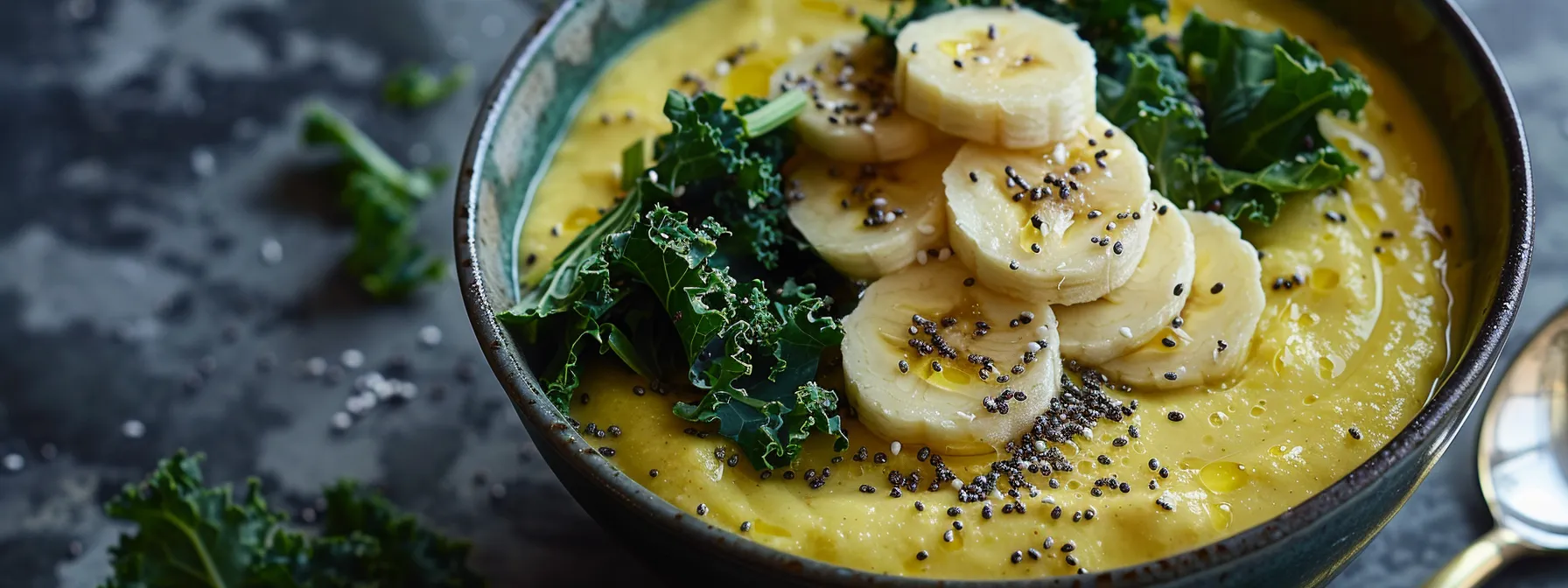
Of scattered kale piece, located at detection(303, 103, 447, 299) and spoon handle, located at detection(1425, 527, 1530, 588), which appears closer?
spoon handle, located at detection(1425, 527, 1530, 588)

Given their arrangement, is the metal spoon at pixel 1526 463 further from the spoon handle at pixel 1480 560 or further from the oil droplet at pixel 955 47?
the oil droplet at pixel 955 47

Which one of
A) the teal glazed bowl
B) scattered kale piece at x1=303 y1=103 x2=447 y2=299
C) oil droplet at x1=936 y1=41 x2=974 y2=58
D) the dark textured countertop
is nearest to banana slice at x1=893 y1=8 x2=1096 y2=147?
oil droplet at x1=936 y1=41 x2=974 y2=58

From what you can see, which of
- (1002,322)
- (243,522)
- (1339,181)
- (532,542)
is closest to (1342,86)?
(1339,181)

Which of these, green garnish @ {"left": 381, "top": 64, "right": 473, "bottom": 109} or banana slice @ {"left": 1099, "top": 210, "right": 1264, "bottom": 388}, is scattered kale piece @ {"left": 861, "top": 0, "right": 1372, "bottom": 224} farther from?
green garnish @ {"left": 381, "top": 64, "right": 473, "bottom": 109}

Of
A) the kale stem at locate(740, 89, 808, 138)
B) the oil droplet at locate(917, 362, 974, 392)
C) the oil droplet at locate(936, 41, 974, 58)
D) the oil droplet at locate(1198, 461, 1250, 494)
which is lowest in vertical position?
the oil droplet at locate(1198, 461, 1250, 494)

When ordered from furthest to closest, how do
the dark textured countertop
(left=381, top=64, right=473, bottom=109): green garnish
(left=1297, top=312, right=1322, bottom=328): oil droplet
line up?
1. (left=381, top=64, right=473, bottom=109): green garnish
2. the dark textured countertop
3. (left=1297, top=312, right=1322, bottom=328): oil droplet

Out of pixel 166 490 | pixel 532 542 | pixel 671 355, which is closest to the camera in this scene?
pixel 671 355

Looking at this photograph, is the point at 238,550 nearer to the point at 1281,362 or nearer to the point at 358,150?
the point at 358,150

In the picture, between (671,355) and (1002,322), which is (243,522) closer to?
(671,355)

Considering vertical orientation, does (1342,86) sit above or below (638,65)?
below
